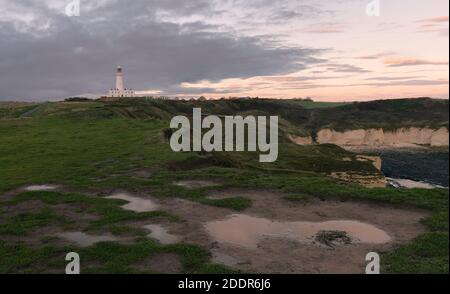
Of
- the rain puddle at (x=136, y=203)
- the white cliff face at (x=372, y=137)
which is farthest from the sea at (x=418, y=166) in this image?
the rain puddle at (x=136, y=203)

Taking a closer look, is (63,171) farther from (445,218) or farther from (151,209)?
(445,218)

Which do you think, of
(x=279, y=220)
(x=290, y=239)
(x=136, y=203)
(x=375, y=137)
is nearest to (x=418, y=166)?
(x=375, y=137)

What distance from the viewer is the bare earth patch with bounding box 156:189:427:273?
1400 cm

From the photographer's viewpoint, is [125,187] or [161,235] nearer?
[161,235]

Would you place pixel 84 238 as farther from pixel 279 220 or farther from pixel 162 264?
pixel 279 220

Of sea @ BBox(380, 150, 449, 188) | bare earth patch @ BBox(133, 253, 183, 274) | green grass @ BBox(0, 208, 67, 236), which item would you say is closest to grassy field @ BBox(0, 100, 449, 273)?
green grass @ BBox(0, 208, 67, 236)

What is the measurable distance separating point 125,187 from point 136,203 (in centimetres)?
419

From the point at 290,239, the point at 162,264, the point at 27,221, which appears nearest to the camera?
the point at 162,264

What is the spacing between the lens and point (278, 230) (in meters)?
17.5

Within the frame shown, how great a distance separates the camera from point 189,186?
25.7 meters

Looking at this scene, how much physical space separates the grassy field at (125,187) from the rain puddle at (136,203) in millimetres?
679

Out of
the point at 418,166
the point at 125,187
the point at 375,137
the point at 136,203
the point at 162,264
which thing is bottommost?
the point at 418,166

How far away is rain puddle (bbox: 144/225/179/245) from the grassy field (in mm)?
550

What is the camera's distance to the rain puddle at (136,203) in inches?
832
